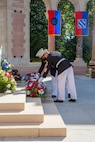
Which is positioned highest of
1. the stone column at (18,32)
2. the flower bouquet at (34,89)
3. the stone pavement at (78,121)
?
the stone column at (18,32)

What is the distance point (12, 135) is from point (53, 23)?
9826 millimetres

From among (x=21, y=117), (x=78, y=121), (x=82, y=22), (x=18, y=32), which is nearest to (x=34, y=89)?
(x=78, y=121)

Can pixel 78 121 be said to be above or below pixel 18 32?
below

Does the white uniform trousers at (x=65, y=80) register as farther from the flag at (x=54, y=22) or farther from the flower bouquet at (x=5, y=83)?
the flag at (x=54, y=22)

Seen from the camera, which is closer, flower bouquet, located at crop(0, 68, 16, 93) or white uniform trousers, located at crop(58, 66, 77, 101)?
flower bouquet, located at crop(0, 68, 16, 93)

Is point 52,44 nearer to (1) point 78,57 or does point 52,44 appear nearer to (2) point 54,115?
(1) point 78,57

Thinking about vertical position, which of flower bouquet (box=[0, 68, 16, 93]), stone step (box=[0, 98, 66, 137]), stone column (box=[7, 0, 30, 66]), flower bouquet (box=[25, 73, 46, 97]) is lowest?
stone step (box=[0, 98, 66, 137])

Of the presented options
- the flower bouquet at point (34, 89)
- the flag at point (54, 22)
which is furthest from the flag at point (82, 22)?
the flower bouquet at point (34, 89)

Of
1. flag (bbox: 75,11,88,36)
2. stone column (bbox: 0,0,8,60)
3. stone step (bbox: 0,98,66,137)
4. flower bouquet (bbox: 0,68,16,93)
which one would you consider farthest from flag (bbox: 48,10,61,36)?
stone step (bbox: 0,98,66,137)

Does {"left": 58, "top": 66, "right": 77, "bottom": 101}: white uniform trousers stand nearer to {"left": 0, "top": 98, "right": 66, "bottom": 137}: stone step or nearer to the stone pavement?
the stone pavement

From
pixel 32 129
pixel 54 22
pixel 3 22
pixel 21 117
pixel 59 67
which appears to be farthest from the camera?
pixel 54 22

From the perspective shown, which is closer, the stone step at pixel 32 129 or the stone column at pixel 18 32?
the stone step at pixel 32 129

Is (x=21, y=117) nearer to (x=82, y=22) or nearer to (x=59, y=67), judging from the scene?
(x=59, y=67)

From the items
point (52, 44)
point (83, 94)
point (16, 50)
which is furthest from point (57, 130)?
point (52, 44)
